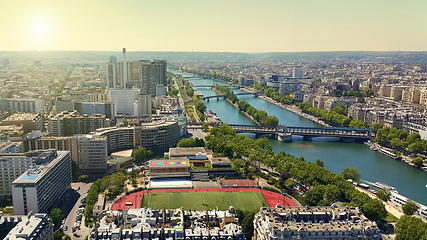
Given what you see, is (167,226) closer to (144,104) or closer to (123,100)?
(144,104)

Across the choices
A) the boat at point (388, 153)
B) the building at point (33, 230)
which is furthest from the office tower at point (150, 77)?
the building at point (33, 230)

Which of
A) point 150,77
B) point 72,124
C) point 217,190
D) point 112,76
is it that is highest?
point 112,76

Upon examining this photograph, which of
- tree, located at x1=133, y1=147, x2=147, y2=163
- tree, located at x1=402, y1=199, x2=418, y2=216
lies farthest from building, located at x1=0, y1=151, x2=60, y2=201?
tree, located at x1=402, y1=199, x2=418, y2=216

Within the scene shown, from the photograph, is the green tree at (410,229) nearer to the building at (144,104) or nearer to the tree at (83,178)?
the tree at (83,178)

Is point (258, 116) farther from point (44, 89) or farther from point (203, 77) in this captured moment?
point (203, 77)

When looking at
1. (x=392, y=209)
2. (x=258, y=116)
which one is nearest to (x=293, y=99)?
(x=258, y=116)

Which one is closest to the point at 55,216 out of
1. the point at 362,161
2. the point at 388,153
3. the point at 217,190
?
the point at 217,190

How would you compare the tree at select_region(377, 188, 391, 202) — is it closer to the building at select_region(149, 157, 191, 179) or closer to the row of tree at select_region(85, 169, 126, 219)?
the building at select_region(149, 157, 191, 179)
